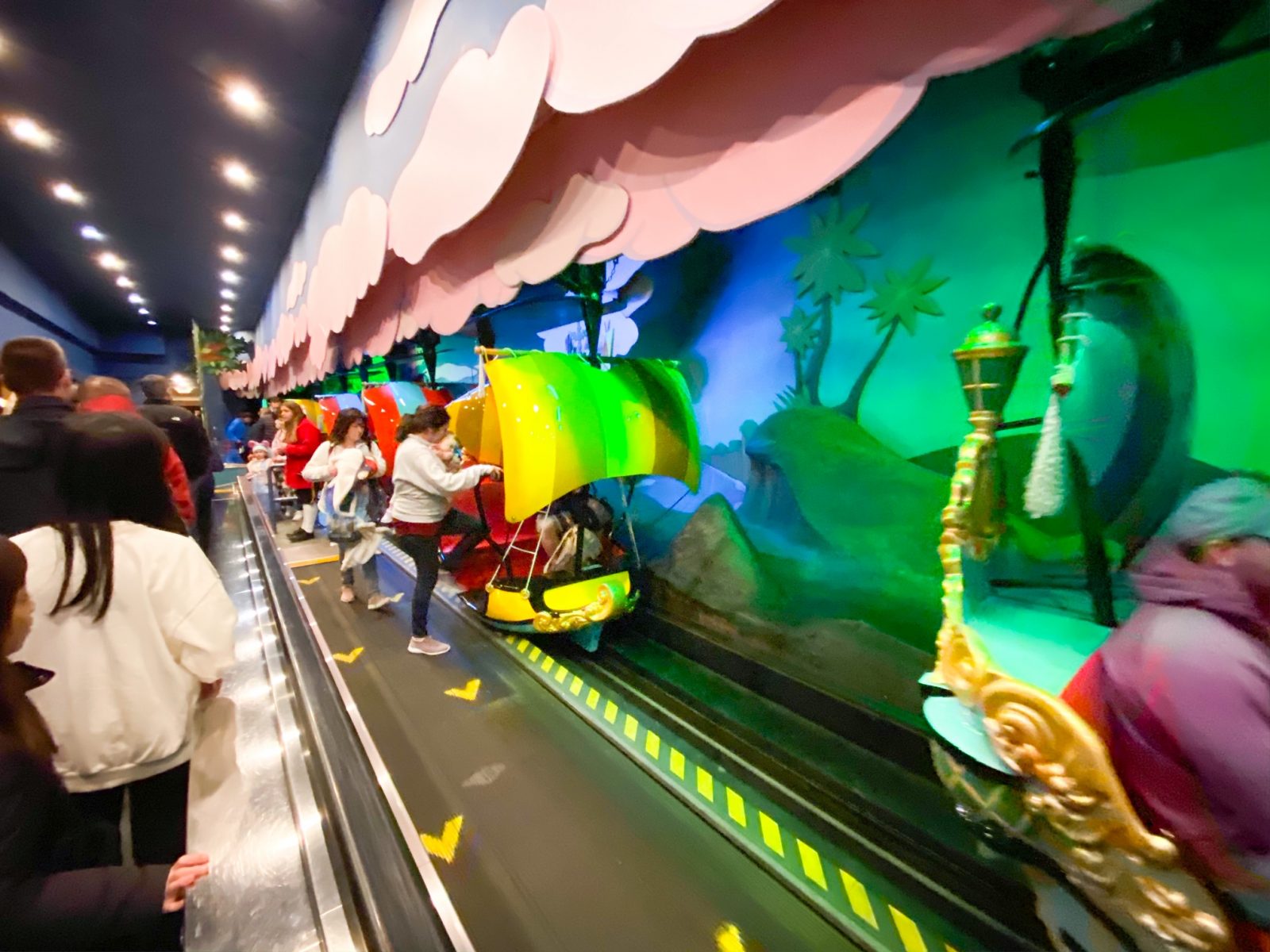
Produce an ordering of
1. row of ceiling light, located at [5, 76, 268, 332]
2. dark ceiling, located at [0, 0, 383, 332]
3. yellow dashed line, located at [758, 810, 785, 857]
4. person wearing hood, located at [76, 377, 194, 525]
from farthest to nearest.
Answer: row of ceiling light, located at [5, 76, 268, 332]
dark ceiling, located at [0, 0, 383, 332]
person wearing hood, located at [76, 377, 194, 525]
yellow dashed line, located at [758, 810, 785, 857]

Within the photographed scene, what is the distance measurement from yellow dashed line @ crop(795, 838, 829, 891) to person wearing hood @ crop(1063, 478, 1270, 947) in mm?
982

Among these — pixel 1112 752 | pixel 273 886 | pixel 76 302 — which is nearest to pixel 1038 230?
pixel 1112 752

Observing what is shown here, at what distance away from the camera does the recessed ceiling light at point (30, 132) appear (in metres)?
3.52

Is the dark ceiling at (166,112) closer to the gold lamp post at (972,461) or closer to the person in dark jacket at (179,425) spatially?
the person in dark jacket at (179,425)

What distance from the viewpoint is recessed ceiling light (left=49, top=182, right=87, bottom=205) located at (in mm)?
4518

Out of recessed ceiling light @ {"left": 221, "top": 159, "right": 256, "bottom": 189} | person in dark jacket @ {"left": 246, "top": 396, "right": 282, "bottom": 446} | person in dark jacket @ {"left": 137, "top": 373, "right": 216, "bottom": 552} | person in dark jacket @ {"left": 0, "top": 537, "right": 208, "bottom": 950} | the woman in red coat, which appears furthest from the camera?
person in dark jacket @ {"left": 246, "top": 396, "right": 282, "bottom": 446}

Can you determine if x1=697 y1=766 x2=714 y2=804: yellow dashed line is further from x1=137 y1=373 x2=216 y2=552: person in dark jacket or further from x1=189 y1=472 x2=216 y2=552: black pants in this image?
x1=189 y1=472 x2=216 y2=552: black pants

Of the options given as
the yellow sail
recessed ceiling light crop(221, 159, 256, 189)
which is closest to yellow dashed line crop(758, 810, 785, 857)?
the yellow sail

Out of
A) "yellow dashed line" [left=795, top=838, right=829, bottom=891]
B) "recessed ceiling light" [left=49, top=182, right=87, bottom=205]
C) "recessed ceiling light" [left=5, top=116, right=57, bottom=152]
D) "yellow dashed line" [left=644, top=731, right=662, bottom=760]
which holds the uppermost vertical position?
"recessed ceiling light" [left=5, top=116, right=57, bottom=152]

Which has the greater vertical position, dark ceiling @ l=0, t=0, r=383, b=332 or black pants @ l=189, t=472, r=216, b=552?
dark ceiling @ l=0, t=0, r=383, b=332

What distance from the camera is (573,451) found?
2229 mm

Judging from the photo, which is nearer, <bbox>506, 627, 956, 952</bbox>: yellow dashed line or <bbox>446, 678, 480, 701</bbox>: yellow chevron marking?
<bbox>506, 627, 956, 952</bbox>: yellow dashed line

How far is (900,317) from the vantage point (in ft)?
6.41

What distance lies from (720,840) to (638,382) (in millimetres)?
1857
